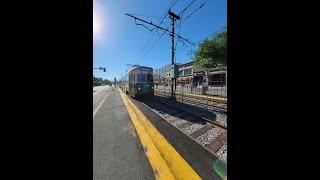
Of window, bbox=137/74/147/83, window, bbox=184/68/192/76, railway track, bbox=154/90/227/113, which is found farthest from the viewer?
window, bbox=184/68/192/76

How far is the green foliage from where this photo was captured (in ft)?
101

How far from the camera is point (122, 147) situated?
15.6ft

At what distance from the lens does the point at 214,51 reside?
102 ft

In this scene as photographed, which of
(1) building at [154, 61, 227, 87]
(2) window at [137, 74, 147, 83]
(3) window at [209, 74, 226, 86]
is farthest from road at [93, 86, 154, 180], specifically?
(3) window at [209, 74, 226, 86]

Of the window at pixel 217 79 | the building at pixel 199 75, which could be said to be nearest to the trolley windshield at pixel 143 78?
the building at pixel 199 75

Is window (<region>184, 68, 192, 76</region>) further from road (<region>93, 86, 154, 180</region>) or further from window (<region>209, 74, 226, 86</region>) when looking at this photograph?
road (<region>93, 86, 154, 180</region>)

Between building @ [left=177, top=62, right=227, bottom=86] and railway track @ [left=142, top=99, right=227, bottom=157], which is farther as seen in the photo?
building @ [left=177, top=62, right=227, bottom=86]

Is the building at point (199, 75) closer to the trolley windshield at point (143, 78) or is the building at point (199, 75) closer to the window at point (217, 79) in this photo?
the window at point (217, 79)

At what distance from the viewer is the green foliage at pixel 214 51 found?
30.7m

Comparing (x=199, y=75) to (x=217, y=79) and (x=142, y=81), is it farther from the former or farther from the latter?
(x=142, y=81)

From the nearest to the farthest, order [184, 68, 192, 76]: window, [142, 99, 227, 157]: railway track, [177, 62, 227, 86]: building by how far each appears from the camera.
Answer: [142, 99, 227, 157]: railway track < [177, 62, 227, 86]: building < [184, 68, 192, 76]: window
